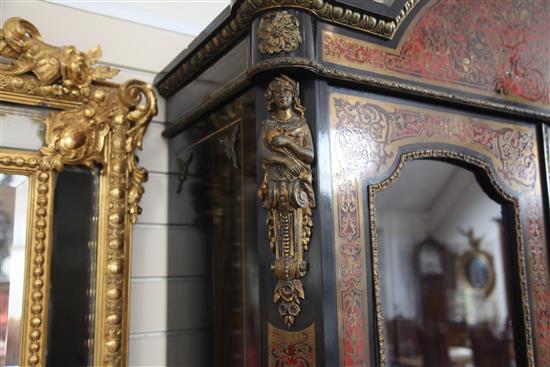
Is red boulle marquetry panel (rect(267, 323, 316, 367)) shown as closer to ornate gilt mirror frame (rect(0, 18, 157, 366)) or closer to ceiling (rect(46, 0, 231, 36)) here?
ornate gilt mirror frame (rect(0, 18, 157, 366))

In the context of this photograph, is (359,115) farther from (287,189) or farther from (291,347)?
(291,347)

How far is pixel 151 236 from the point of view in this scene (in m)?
1.33

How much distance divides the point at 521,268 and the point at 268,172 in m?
0.60

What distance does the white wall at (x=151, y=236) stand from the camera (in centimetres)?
124

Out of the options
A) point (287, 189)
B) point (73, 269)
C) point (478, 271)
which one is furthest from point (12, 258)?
point (478, 271)

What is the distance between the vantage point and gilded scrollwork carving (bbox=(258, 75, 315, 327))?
870 millimetres

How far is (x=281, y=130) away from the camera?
0.90m

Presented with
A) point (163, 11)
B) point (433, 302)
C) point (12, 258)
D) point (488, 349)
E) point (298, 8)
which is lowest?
point (488, 349)

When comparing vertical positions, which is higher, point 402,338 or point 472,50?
point 472,50

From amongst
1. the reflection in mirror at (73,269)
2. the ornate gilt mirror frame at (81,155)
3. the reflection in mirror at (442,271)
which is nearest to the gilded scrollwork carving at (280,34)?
the reflection in mirror at (442,271)

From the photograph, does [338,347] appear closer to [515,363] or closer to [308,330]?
[308,330]

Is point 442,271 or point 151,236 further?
point 151,236

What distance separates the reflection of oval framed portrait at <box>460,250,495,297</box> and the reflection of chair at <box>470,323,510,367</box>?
88 millimetres

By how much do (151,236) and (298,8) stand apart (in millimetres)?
685
